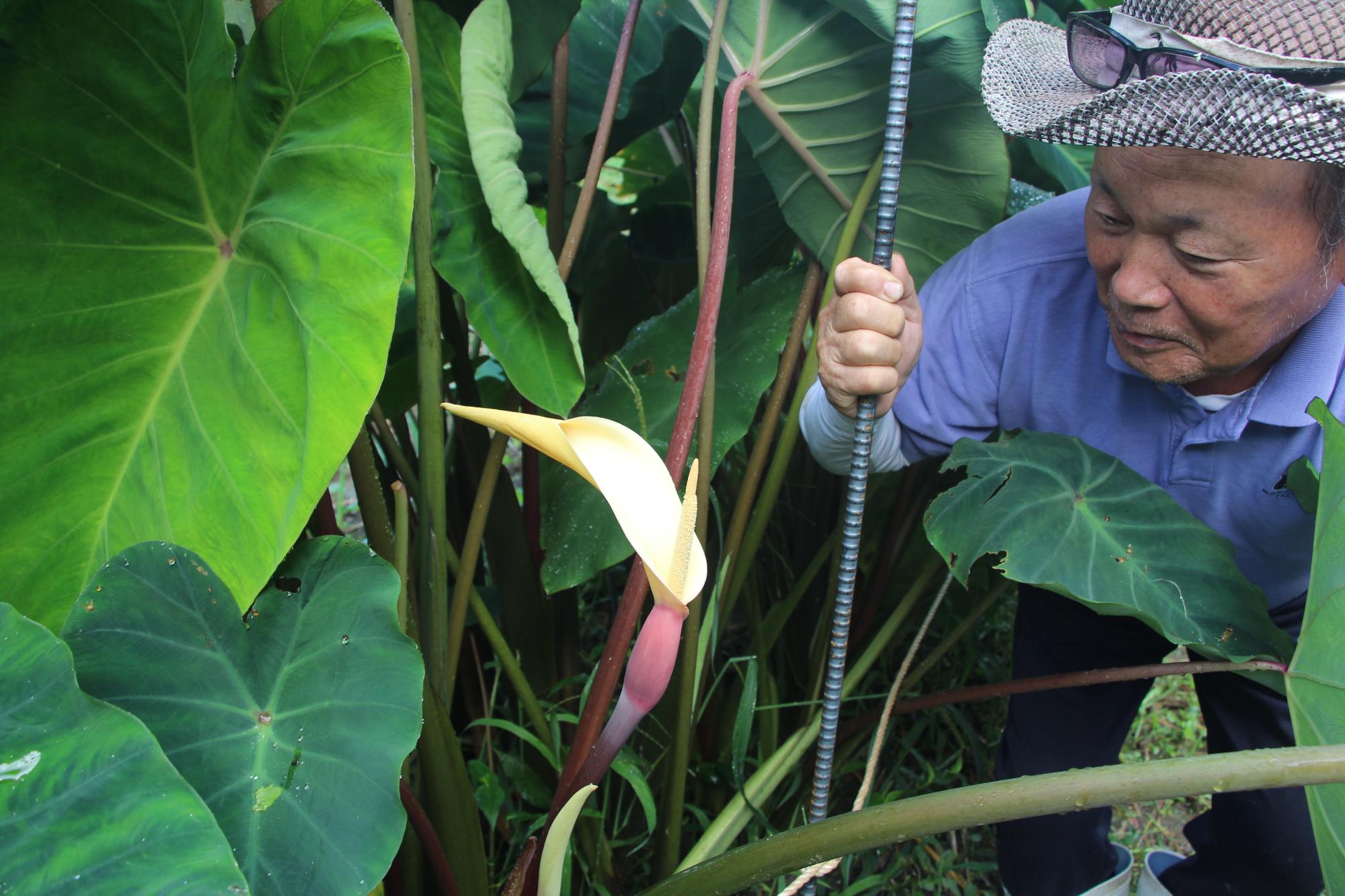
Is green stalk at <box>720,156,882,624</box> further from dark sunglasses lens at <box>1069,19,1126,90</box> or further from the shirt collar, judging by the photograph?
the shirt collar

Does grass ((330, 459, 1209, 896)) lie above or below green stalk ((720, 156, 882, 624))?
below

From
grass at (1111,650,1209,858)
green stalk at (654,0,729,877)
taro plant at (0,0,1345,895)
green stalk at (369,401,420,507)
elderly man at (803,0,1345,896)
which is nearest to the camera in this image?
taro plant at (0,0,1345,895)

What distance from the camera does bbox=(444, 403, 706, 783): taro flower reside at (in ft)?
1.96

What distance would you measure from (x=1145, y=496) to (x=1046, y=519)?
0.11m

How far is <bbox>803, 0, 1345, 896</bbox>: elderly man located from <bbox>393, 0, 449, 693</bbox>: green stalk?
0.37 m

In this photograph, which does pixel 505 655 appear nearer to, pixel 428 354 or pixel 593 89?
pixel 428 354

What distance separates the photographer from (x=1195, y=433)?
100 centimetres

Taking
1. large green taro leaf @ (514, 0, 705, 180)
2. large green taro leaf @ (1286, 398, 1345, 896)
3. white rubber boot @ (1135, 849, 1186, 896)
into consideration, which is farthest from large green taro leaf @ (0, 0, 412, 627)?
white rubber boot @ (1135, 849, 1186, 896)

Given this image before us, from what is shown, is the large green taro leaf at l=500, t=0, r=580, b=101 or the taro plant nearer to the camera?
the taro plant

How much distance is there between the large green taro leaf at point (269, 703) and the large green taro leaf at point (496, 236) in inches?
11.4

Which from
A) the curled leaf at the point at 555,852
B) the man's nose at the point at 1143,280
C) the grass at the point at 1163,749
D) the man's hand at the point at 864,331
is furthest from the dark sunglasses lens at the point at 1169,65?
the grass at the point at 1163,749

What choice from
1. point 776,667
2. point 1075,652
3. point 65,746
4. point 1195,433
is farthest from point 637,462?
point 776,667

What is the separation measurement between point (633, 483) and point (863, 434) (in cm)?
30

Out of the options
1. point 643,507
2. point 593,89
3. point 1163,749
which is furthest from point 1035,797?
point 1163,749
